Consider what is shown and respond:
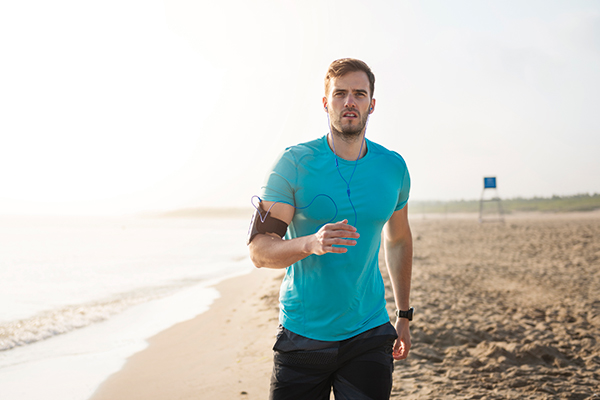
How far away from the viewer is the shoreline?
13.7 feet

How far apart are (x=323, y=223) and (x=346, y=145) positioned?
0.41 metres

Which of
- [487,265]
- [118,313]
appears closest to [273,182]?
[118,313]

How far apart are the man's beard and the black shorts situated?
36.4 inches

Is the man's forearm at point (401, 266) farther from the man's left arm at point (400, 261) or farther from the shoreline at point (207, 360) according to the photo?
the shoreline at point (207, 360)

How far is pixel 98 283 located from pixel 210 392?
862cm

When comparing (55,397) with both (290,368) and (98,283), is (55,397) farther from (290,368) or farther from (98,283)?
(98,283)

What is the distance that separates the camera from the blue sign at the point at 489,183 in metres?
33.9

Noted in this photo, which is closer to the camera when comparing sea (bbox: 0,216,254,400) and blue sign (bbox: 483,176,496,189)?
sea (bbox: 0,216,254,400)

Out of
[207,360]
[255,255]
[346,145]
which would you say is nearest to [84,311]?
[207,360]

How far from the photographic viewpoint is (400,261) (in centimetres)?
249

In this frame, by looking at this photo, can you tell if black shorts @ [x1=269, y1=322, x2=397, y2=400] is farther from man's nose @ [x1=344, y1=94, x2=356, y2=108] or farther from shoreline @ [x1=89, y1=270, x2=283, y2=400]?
shoreline @ [x1=89, y1=270, x2=283, y2=400]

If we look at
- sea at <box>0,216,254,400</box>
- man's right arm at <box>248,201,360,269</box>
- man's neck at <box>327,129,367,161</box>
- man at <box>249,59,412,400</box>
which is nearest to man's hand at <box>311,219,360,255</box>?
man's right arm at <box>248,201,360,269</box>

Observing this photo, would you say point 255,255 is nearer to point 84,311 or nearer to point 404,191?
point 404,191

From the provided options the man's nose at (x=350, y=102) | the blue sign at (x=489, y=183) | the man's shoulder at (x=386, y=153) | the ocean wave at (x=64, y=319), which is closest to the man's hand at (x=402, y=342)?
the man's shoulder at (x=386, y=153)
